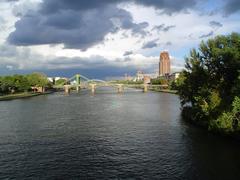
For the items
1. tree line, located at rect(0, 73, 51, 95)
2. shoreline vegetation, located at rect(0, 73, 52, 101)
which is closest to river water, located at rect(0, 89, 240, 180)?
shoreline vegetation, located at rect(0, 73, 52, 101)

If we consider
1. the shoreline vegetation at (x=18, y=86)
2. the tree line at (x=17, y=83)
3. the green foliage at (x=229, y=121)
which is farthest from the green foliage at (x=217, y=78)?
the tree line at (x=17, y=83)

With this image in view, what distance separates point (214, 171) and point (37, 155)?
17201 millimetres

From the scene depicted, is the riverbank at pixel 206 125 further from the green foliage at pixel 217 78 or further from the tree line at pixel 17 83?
the tree line at pixel 17 83

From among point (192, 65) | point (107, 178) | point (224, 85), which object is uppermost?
point (192, 65)

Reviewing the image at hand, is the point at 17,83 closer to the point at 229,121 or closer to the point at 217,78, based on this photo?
the point at 217,78

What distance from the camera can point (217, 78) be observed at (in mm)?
49188

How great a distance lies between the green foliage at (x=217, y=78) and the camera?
4172cm

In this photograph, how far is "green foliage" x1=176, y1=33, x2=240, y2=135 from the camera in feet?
137

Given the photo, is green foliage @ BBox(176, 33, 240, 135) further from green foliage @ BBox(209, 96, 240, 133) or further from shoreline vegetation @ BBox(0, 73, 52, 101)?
shoreline vegetation @ BBox(0, 73, 52, 101)

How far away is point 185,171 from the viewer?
2870 cm

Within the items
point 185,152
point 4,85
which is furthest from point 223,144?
point 4,85

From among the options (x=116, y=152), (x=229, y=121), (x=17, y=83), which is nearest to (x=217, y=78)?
(x=229, y=121)

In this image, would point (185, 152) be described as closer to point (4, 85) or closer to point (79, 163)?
point (79, 163)

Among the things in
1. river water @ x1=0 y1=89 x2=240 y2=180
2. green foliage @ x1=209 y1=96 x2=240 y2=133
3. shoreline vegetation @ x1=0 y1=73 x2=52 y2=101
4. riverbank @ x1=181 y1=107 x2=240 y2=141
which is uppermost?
shoreline vegetation @ x1=0 y1=73 x2=52 y2=101
